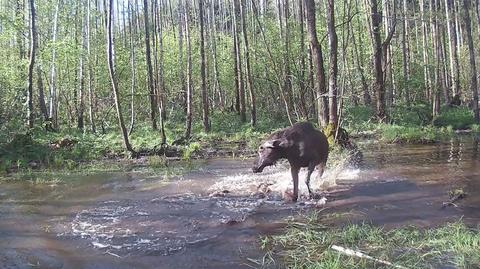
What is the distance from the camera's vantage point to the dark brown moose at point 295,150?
334 inches

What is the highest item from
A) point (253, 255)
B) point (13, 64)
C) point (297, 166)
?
point (13, 64)

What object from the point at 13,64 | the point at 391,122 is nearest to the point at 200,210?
the point at 391,122

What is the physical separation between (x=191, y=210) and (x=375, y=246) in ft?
10.9

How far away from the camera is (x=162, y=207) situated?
323 inches

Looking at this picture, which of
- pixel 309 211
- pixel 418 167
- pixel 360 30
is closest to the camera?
pixel 309 211

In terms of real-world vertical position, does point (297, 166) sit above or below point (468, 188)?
above

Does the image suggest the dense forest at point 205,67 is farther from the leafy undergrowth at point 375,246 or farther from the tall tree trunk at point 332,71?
the leafy undergrowth at point 375,246

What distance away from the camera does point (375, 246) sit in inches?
213

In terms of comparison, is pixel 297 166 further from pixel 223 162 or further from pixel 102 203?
pixel 223 162

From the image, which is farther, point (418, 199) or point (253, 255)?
point (418, 199)

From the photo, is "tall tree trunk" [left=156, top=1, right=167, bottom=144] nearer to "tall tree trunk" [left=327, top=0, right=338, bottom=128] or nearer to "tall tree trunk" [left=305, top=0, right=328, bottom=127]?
"tall tree trunk" [left=305, top=0, right=328, bottom=127]

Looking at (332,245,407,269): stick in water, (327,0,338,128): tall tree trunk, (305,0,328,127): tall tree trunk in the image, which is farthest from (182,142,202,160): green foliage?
(332,245,407,269): stick in water

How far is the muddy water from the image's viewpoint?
5730 mm

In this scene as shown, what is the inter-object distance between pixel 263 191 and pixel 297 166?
834mm
